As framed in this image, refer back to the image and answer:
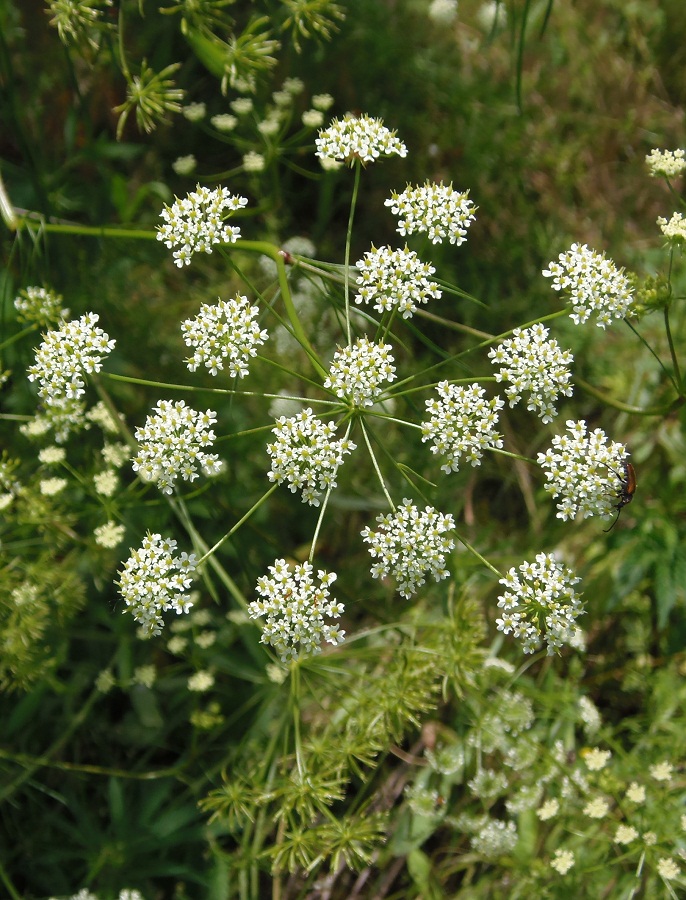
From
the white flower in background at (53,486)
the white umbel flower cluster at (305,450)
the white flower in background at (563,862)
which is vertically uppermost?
the white umbel flower cluster at (305,450)

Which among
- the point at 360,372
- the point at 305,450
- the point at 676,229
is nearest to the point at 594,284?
the point at 676,229

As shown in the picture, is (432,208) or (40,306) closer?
(432,208)

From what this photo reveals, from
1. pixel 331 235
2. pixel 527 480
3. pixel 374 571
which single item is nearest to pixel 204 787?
pixel 374 571

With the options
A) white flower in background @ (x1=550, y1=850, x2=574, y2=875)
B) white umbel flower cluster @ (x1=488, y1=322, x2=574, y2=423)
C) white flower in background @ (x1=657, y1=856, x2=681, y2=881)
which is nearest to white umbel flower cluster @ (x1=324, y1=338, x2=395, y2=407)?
white umbel flower cluster @ (x1=488, y1=322, x2=574, y2=423)

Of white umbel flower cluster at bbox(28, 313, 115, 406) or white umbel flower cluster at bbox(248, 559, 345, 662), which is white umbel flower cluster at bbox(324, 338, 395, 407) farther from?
white umbel flower cluster at bbox(28, 313, 115, 406)

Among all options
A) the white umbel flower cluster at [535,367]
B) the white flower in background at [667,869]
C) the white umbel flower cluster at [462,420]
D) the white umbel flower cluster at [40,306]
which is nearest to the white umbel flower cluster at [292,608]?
the white umbel flower cluster at [462,420]

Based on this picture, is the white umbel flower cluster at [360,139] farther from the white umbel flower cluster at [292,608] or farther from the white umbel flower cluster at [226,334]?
the white umbel flower cluster at [292,608]

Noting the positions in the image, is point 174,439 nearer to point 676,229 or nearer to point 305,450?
point 305,450

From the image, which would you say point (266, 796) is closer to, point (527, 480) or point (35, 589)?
point (35, 589)

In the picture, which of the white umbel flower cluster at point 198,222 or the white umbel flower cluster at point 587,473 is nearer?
the white umbel flower cluster at point 587,473
